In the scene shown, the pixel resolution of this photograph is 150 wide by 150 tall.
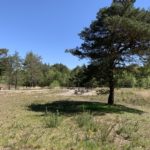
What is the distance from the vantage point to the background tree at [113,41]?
88.4ft

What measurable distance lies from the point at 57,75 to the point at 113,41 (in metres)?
91.0

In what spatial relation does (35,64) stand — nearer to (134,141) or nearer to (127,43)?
(127,43)

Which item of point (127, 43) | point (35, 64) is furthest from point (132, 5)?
point (35, 64)

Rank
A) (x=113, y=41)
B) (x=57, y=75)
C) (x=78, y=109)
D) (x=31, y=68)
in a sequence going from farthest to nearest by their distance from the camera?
1. (x=57, y=75)
2. (x=31, y=68)
3. (x=113, y=41)
4. (x=78, y=109)

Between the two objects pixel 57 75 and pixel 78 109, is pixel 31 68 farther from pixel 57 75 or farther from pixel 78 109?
pixel 78 109

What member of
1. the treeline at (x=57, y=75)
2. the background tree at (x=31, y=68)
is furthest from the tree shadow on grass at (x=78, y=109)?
Answer: the background tree at (x=31, y=68)

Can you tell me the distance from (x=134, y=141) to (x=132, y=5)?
1897 cm

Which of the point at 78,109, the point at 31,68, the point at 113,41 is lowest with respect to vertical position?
the point at 78,109

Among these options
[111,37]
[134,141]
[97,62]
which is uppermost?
[111,37]

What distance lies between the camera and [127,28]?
25188 millimetres

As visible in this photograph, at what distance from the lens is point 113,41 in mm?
27469

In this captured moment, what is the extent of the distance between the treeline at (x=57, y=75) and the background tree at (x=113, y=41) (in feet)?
2.61

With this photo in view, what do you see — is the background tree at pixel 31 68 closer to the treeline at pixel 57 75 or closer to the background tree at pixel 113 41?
the treeline at pixel 57 75

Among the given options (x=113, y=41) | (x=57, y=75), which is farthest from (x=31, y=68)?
(x=113, y=41)
